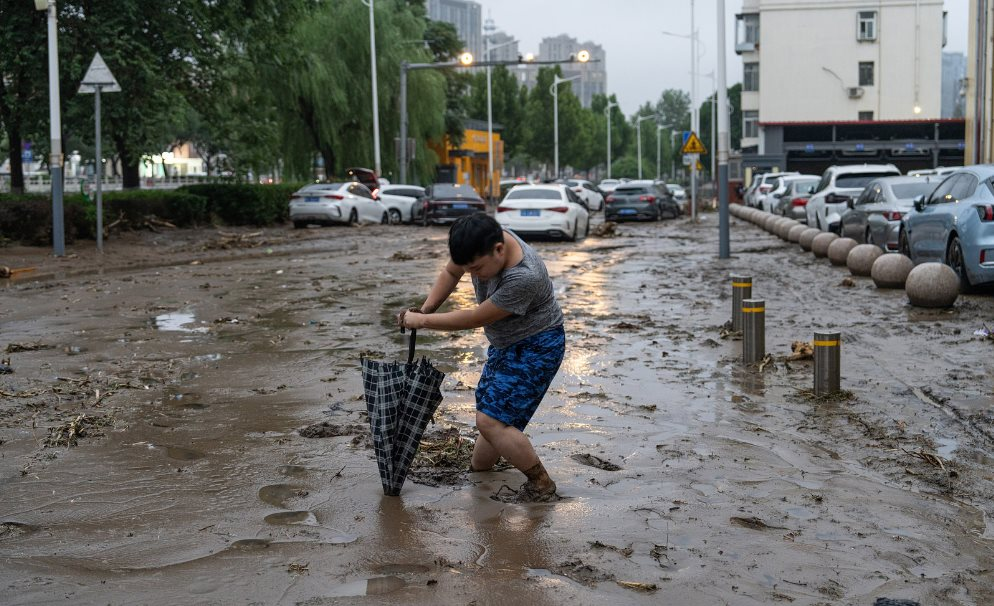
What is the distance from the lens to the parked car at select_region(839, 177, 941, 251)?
1898cm

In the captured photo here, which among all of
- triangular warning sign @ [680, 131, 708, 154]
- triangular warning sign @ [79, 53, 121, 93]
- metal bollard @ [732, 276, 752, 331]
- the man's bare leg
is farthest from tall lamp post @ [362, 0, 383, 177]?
the man's bare leg

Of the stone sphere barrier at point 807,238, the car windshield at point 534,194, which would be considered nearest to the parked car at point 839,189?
the stone sphere barrier at point 807,238

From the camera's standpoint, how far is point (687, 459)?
668cm

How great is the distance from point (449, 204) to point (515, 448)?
30410mm

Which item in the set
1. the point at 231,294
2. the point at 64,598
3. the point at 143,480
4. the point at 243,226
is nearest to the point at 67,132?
the point at 243,226

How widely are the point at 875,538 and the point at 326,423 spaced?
11.7ft

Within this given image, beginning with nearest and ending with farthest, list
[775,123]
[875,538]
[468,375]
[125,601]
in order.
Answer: [125,601]
[875,538]
[468,375]
[775,123]

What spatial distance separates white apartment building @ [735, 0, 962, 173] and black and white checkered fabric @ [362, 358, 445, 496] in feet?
205

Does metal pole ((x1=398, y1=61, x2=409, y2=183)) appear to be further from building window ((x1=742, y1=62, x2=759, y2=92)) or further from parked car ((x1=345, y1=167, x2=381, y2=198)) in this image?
building window ((x1=742, y1=62, x2=759, y2=92))

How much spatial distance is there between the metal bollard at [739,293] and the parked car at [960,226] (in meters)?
3.76

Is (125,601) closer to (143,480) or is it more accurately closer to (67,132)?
(143,480)

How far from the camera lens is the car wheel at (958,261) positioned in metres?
14.1

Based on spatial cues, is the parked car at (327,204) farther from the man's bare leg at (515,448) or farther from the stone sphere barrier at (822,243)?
the man's bare leg at (515,448)

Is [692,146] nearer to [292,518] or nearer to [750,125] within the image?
[292,518]
